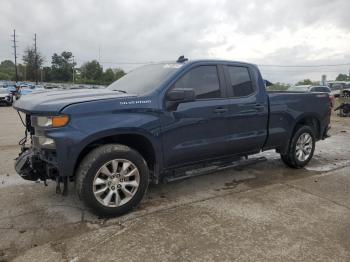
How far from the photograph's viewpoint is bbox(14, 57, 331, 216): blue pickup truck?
12.1ft

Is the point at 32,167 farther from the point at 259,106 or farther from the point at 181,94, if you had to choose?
the point at 259,106

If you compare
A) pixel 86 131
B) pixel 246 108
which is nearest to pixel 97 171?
pixel 86 131

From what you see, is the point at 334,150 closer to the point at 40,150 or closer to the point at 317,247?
the point at 317,247

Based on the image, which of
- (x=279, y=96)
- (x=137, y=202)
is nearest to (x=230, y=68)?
(x=279, y=96)

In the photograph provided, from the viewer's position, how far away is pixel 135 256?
3.12 m

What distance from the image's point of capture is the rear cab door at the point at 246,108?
4965mm

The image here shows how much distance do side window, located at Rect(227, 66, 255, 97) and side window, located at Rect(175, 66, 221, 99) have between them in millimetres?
315

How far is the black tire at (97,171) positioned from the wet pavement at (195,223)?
0.44 ft

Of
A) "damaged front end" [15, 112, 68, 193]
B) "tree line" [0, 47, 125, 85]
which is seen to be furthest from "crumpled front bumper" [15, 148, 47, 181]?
"tree line" [0, 47, 125, 85]

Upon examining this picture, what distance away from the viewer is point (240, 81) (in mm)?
5184

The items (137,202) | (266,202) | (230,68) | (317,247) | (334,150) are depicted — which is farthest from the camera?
→ (334,150)

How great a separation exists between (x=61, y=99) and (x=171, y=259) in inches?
82.6

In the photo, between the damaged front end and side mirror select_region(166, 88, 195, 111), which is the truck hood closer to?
the damaged front end

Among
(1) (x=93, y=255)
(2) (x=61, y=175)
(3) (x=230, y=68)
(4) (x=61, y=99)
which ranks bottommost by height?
(1) (x=93, y=255)
